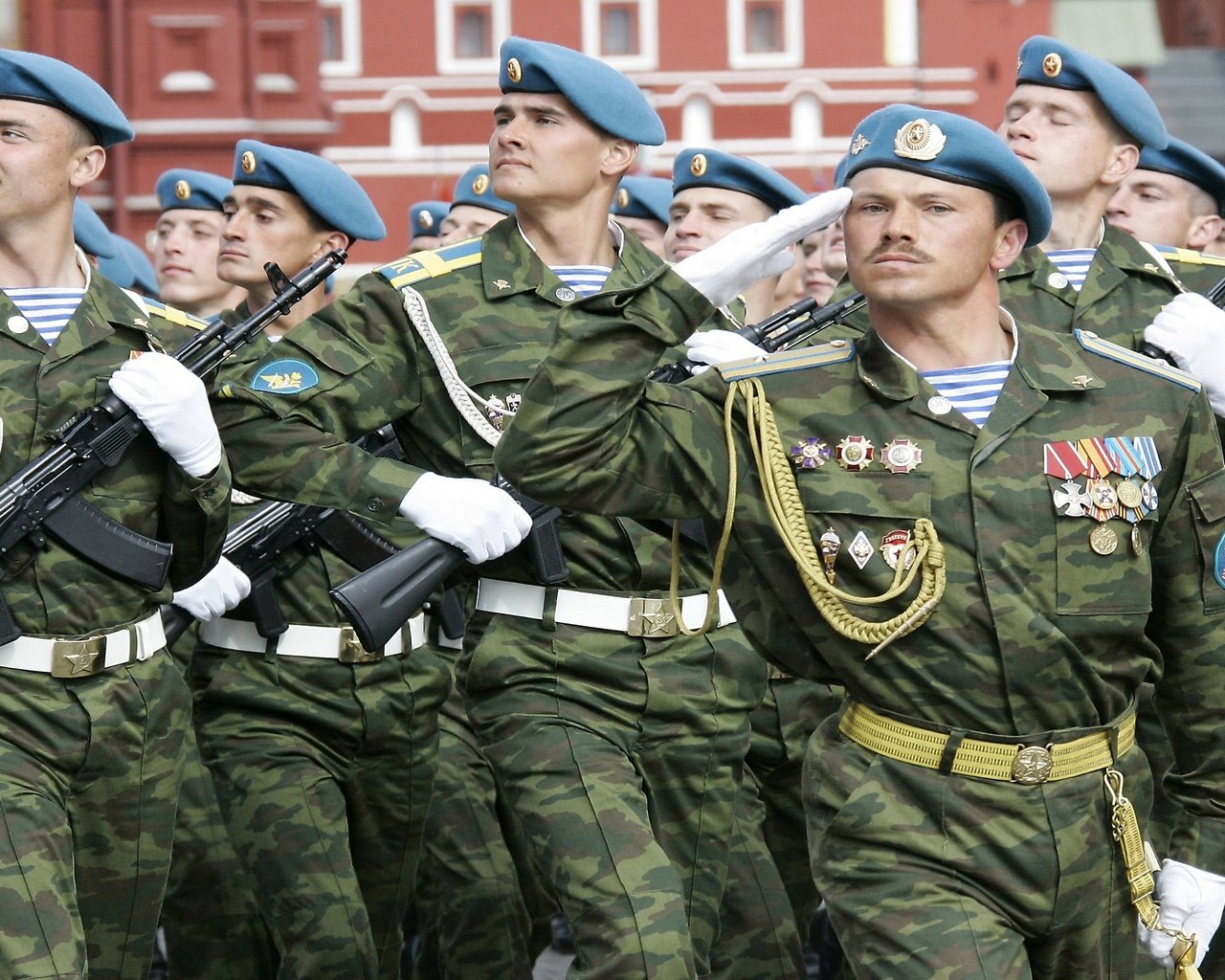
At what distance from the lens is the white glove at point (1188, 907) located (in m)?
4.68

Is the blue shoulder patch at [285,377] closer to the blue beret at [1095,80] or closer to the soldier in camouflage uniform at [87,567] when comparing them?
the soldier in camouflage uniform at [87,567]

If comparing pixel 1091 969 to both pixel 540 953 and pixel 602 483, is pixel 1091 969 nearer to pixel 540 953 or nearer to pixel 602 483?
pixel 602 483

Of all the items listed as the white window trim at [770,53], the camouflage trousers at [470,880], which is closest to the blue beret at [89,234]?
the camouflage trousers at [470,880]

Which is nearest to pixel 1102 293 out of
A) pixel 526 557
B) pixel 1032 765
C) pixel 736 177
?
pixel 526 557

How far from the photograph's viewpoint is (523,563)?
18.7ft

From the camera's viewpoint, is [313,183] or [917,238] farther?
[313,183]

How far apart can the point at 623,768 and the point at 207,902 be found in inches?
78.5

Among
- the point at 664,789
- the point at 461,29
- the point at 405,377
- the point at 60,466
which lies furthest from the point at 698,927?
the point at 461,29

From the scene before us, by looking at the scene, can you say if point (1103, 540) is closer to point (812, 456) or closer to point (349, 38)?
point (812, 456)

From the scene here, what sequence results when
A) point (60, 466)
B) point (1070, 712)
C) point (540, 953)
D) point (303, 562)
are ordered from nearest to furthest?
point (1070, 712)
point (60, 466)
point (303, 562)
point (540, 953)

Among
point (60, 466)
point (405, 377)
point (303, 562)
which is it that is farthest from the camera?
point (303, 562)

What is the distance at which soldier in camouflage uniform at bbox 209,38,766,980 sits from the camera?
5.51m

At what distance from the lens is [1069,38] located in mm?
37219

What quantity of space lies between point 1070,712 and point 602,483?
0.95 metres
